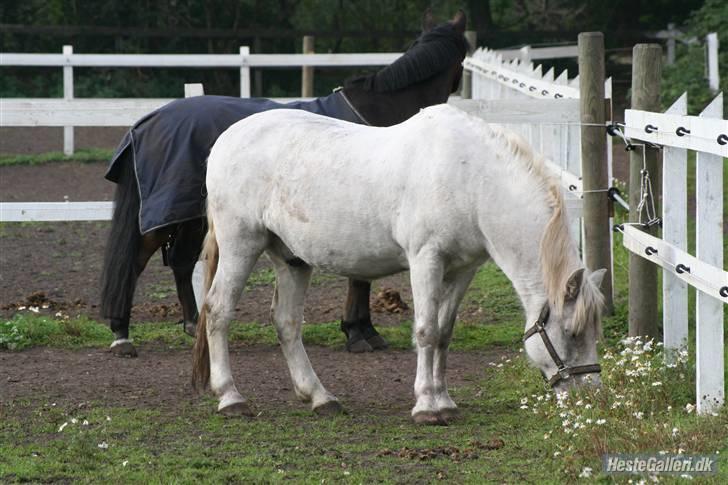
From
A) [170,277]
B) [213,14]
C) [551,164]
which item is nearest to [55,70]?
[213,14]

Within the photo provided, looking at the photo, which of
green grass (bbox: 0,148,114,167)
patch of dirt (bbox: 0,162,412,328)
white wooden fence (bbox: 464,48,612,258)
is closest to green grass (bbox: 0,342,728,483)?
white wooden fence (bbox: 464,48,612,258)

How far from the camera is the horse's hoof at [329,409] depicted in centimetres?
582

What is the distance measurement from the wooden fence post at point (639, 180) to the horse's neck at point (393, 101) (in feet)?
3.96

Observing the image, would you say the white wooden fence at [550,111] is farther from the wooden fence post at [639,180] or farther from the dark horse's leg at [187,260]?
the dark horse's leg at [187,260]

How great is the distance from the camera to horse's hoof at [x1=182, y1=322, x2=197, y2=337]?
765cm

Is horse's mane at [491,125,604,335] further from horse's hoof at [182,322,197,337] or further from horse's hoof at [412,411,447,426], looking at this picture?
horse's hoof at [182,322,197,337]

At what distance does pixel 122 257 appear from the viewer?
7.18m

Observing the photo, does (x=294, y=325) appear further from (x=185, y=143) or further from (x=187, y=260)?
(x=187, y=260)

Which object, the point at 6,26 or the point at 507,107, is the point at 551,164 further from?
the point at 6,26

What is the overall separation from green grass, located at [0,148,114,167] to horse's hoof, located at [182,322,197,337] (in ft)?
28.3

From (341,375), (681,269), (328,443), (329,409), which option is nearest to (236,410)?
(329,409)

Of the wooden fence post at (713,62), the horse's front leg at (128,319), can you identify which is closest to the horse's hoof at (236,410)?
the horse's front leg at (128,319)

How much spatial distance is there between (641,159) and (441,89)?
1307mm

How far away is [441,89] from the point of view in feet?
23.9
